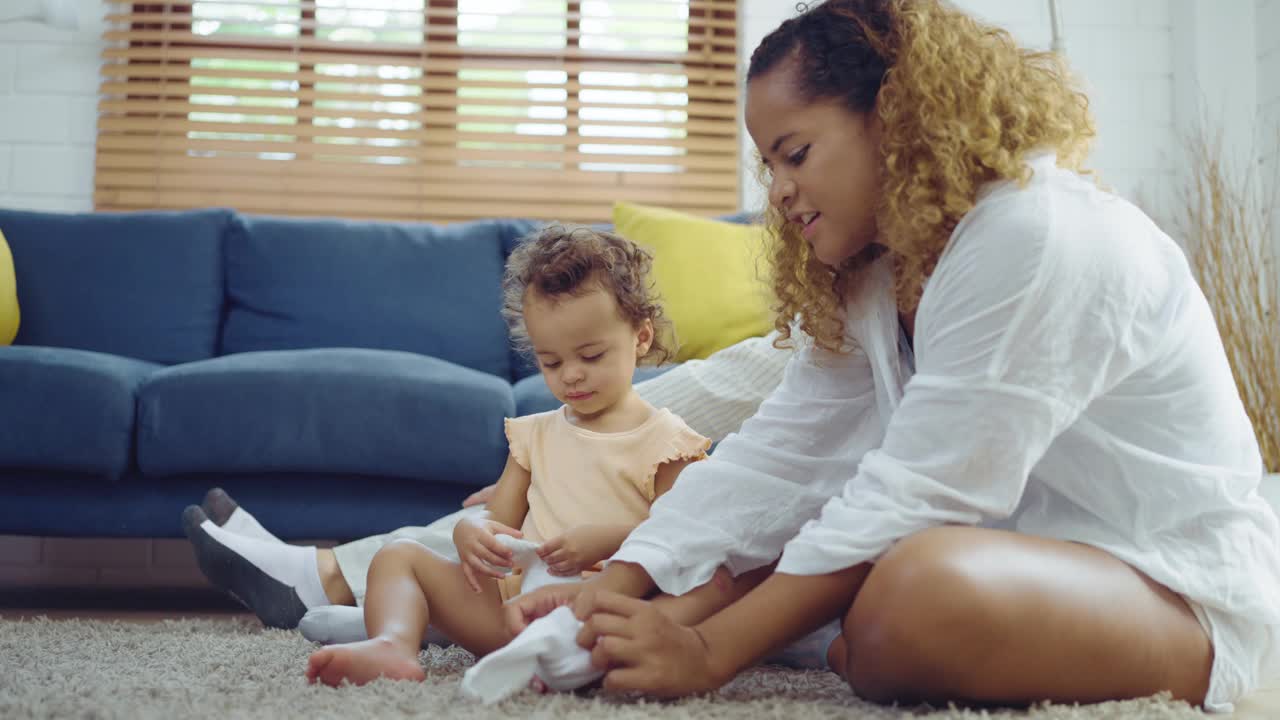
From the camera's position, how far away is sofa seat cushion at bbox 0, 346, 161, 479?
1821 millimetres

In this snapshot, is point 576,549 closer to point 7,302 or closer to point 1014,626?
point 1014,626

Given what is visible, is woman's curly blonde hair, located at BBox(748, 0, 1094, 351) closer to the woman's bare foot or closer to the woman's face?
the woman's face

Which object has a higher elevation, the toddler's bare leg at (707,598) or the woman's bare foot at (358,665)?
the toddler's bare leg at (707,598)

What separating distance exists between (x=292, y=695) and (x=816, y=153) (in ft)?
2.29

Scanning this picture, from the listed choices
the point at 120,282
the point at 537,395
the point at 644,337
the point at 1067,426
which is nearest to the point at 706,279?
the point at 537,395

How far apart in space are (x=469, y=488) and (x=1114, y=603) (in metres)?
1.24

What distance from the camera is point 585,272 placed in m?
1.38

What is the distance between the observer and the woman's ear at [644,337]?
Result: 1.44 meters

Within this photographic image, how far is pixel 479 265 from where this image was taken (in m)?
2.54

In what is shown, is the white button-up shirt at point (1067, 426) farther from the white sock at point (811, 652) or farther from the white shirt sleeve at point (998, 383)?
the white sock at point (811, 652)

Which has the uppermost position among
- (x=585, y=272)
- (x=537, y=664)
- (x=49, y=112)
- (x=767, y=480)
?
(x=49, y=112)

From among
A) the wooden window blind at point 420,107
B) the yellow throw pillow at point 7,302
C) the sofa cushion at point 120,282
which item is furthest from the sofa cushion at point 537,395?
the wooden window blind at point 420,107

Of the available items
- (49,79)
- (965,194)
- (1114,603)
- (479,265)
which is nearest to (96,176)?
(49,79)

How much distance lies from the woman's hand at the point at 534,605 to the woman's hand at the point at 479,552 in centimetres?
7
